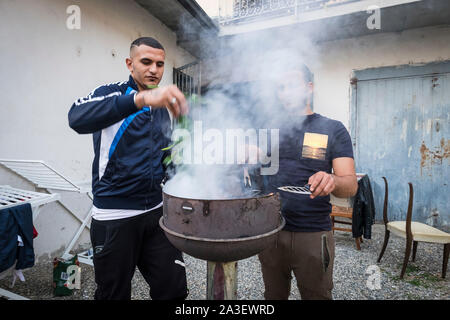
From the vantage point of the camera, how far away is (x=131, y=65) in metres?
2.10

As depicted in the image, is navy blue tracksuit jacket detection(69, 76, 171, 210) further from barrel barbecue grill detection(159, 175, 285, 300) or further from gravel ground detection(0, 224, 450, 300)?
gravel ground detection(0, 224, 450, 300)

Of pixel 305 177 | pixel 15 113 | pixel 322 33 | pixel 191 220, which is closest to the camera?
pixel 191 220

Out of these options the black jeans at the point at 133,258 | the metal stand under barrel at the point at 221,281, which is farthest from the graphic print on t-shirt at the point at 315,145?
the black jeans at the point at 133,258

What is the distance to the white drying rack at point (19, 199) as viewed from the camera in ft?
8.13

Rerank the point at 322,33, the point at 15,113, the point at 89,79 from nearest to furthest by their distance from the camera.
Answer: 1. the point at 15,113
2. the point at 89,79
3. the point at 322,33

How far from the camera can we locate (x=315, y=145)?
1990 millimetres

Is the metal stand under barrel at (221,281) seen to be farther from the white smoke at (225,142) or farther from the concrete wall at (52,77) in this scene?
the concrete wall at (52,77)

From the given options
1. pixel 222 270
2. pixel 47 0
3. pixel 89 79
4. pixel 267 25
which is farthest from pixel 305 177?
pixel 267 25

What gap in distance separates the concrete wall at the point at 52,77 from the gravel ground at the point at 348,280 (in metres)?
0.61

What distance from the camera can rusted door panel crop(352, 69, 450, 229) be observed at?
555 cm

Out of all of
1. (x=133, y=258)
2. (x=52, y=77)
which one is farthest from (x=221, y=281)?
→ (x=52, y=77)
